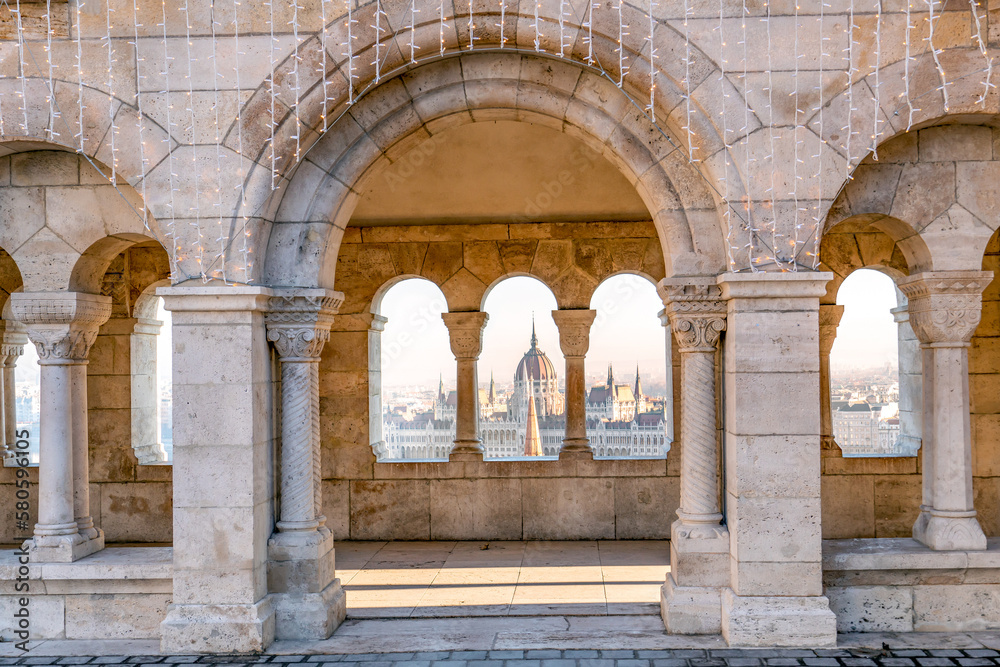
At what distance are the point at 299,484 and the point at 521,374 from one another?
4.23 metres

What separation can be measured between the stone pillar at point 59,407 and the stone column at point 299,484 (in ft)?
4.35

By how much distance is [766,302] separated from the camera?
4.44 m

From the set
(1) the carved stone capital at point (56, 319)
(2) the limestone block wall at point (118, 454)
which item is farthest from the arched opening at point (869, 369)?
(2) the limestone block wall at point (118, 454)

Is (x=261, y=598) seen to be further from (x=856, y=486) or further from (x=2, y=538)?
(x=856, y=486)

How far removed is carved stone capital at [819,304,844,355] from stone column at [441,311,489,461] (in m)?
2.95

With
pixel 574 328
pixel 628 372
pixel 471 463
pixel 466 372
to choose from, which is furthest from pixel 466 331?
pixel 628 372

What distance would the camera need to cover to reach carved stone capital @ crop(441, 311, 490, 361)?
7496 mm

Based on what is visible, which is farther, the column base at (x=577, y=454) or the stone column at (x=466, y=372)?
the stone column at (x=466, y=372)

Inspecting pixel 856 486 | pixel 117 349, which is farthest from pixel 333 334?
pixel 856 486

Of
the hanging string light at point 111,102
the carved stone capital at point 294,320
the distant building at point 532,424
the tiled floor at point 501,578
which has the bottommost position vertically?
the tiled floor at point 501,578

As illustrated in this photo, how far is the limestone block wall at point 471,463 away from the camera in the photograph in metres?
7.32

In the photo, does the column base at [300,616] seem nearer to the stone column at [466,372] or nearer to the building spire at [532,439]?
the stone column at [466,372]

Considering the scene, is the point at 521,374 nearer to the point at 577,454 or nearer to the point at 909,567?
the point at 577,454

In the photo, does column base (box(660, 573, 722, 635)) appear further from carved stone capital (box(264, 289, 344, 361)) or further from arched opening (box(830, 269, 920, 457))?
arched opening (box(830, 269, 920, 457))
